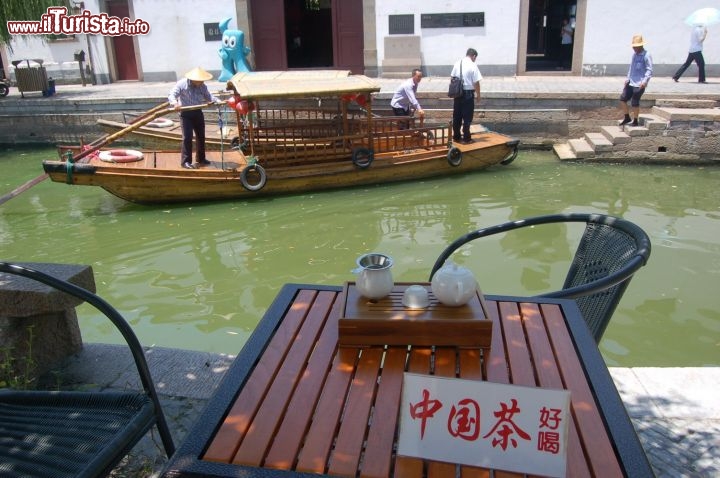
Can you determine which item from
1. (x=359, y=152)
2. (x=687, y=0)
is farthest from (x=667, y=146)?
(x=359, y=152)

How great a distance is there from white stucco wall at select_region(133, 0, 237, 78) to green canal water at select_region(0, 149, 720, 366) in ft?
20.1

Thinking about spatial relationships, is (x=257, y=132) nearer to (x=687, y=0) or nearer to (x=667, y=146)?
(x=667, y=146)

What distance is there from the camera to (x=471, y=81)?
363 inches

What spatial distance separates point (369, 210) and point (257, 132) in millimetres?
1931

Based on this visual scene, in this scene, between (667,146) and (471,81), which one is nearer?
(471,81)

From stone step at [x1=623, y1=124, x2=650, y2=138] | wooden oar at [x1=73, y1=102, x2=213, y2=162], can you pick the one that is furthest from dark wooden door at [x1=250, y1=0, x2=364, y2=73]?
wooden oar at [x1=73, y1=102, x2=213, y2=162]

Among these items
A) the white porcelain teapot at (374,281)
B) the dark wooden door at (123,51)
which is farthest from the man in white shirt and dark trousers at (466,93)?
the dark wooden door at (123,51)

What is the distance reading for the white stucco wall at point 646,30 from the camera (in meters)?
12.8

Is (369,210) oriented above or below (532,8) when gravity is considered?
below

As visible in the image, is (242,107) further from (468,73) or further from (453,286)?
(453,286)

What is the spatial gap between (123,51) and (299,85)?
33.1 feet

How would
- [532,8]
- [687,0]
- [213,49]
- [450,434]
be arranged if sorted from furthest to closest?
[532,8] < [213,49] < [687,0] < [450,434]

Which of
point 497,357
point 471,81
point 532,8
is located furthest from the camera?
point 532,8

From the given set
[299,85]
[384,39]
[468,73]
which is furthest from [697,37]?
[299,85]
